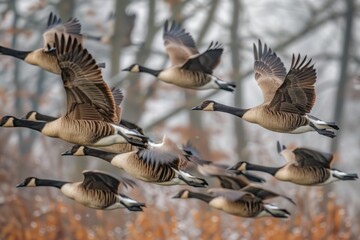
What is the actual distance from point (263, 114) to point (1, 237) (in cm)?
409

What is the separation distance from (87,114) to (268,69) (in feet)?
4.12

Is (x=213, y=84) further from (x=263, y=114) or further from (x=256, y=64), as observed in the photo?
(x=263, y=114)

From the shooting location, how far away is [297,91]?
352 cm

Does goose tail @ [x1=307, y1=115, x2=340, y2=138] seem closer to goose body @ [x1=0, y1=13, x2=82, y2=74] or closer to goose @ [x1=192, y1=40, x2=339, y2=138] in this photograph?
goose @ [x1=192, y1=40, x2=339, y2=138]

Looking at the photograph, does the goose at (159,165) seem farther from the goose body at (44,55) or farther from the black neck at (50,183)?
the goose body at (44,55)

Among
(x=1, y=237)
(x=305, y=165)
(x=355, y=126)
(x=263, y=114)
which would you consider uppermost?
(x=263, y=114)

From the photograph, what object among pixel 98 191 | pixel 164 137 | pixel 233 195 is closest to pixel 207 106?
pixel 164 137

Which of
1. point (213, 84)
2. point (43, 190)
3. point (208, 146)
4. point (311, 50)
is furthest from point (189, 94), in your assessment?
point (213, 84)

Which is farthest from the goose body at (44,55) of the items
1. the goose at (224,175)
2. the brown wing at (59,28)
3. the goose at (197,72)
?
the goose at (224,175)

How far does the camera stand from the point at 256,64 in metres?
4.06

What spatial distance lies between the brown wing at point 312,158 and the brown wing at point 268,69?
39cm

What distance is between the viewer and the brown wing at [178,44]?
15.3ft

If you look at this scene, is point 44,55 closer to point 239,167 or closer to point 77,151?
point 77,151

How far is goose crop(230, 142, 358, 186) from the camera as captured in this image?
3.80 metres
